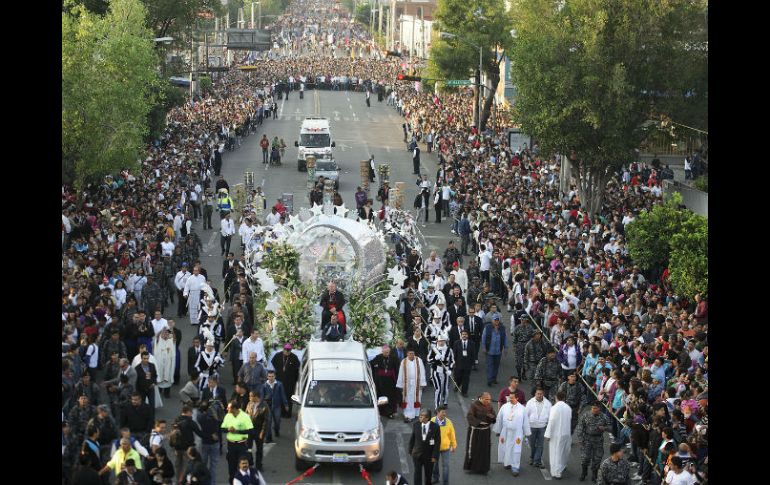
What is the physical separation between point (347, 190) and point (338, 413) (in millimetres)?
30049

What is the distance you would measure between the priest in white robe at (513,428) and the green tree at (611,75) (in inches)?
816

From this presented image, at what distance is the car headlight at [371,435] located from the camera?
1971cm

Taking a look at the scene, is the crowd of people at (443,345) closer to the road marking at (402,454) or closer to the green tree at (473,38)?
the road marking at (402,454)

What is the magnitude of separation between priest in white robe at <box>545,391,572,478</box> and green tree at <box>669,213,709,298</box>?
27.2 feet

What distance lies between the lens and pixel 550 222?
35562 mm

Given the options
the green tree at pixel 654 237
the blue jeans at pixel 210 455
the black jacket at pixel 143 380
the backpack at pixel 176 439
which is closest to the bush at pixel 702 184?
the green tree at pixel 654 237

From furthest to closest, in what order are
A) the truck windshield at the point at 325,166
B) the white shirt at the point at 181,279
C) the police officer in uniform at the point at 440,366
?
1. the truck windshield at the point at 325,166
2. the white shirt at the point at 181,279
3. the police officer in uniform at the point at 440,366

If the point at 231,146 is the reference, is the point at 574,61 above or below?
above

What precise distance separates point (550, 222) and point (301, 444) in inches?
678

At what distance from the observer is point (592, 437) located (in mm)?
19625

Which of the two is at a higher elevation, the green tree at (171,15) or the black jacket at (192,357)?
the green tree at (171,15)

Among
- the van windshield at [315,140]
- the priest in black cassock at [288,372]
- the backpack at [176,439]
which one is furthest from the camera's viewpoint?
the van windshield at [315,140]
